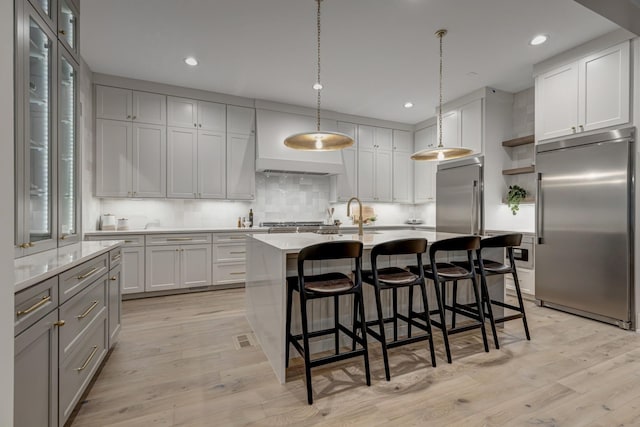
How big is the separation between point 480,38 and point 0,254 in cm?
395

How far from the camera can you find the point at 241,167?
15.9ft

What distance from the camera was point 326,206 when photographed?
580 cm

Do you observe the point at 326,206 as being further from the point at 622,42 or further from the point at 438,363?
the point at 622,42

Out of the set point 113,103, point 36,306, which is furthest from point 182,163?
point 36,306

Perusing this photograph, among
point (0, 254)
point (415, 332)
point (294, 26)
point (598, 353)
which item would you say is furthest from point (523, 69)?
point (0, 254)

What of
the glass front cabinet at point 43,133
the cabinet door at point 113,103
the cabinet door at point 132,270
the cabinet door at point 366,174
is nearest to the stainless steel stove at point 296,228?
the cabinet door at point 366,174

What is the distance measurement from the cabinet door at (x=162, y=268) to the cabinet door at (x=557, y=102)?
4.85 meters

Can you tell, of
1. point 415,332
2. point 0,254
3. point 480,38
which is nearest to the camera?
point 0,254

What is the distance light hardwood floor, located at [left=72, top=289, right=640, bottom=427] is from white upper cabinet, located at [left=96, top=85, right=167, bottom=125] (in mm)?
2817

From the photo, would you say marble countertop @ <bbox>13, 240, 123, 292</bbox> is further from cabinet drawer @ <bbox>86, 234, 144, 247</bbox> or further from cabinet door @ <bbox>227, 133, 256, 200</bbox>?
cabinet door @ <bbox>227, 133, 256, 200</bbox>

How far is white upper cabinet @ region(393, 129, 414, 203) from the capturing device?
611 cm

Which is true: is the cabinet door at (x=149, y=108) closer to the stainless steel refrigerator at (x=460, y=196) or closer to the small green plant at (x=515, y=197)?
the stainless steel refrigerator at (x=460, y=196)

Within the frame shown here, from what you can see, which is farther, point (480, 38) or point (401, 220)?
point (401, 220)

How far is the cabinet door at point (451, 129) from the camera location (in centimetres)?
491
